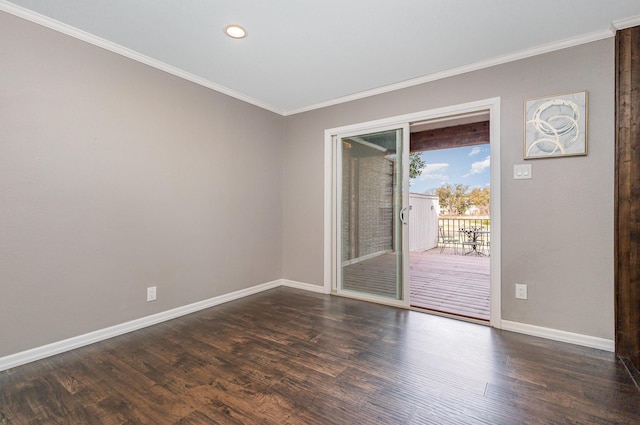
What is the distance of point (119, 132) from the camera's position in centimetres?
257

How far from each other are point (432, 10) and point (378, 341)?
2.56m

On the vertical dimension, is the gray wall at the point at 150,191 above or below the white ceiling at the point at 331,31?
below

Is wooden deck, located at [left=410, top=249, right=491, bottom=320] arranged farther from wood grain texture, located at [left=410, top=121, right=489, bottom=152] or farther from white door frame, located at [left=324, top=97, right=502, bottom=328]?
wood grain texture, located at [left=410, top=121, right=489, bottom=152]

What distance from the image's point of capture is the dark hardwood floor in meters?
1.56

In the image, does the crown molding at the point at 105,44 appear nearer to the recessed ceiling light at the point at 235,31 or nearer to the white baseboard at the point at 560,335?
the recessed ceiling light at the point at 235,31

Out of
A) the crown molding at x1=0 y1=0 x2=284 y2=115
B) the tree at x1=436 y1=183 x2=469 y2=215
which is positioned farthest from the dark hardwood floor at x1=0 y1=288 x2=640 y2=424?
the tree at x1=436 y1=183 x2=469 y2=215

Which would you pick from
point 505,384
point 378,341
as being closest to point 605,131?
point 505,384

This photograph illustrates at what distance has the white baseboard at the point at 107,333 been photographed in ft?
6.77

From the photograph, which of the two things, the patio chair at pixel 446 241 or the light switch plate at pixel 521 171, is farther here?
the patio chair at pixel 446 241

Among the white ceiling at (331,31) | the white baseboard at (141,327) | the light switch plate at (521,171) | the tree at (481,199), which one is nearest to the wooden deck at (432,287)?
the white baseboard at (141,327)

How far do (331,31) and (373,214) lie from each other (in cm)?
203

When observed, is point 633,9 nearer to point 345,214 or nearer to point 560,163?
point 560,163

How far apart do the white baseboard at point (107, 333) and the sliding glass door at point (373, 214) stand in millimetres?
1383

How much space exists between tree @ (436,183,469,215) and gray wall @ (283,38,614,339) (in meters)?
6.35
